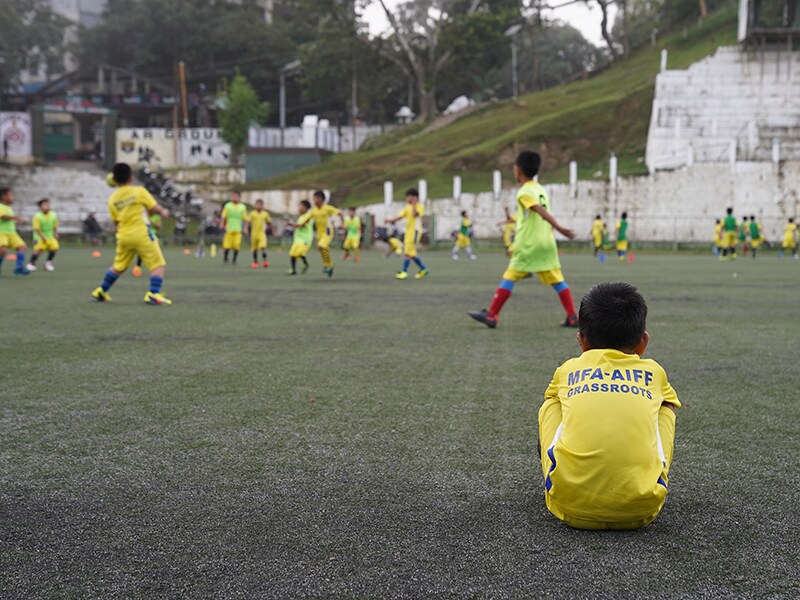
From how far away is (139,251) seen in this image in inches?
429

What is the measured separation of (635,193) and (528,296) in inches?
983

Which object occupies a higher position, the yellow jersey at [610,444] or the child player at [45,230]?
the child player at [45,230]

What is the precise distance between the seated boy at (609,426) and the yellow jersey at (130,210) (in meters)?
8.58

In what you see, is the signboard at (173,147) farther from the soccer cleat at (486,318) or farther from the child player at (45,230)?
the soccer cleat at (486,318)

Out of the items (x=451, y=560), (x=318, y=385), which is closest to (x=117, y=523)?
(x=451, y=560)

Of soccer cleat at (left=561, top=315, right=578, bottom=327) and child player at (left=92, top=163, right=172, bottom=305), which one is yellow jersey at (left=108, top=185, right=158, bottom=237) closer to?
child player at (left=92, top=163, right=172, bottom=305)

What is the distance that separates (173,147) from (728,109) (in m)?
37.4

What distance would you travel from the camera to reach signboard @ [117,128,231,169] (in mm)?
60719

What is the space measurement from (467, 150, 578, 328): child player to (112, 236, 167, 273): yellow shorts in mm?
4506

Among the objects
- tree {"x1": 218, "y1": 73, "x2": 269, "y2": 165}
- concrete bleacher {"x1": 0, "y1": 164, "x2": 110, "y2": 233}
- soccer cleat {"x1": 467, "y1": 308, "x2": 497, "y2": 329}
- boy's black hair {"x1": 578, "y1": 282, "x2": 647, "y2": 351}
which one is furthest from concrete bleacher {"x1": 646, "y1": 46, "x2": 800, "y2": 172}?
boy's black hair {"x1": 578, "y1": 282, "x2": 647, "y2": 351}

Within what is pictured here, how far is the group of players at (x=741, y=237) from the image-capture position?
27.5 m

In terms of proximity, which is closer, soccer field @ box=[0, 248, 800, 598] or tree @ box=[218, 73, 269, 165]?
soccer field @ box=[0, 248, 800, 598]

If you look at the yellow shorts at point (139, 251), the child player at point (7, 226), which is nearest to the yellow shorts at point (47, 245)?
the child player at point (7, 226)

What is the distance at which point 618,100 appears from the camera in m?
51.8
